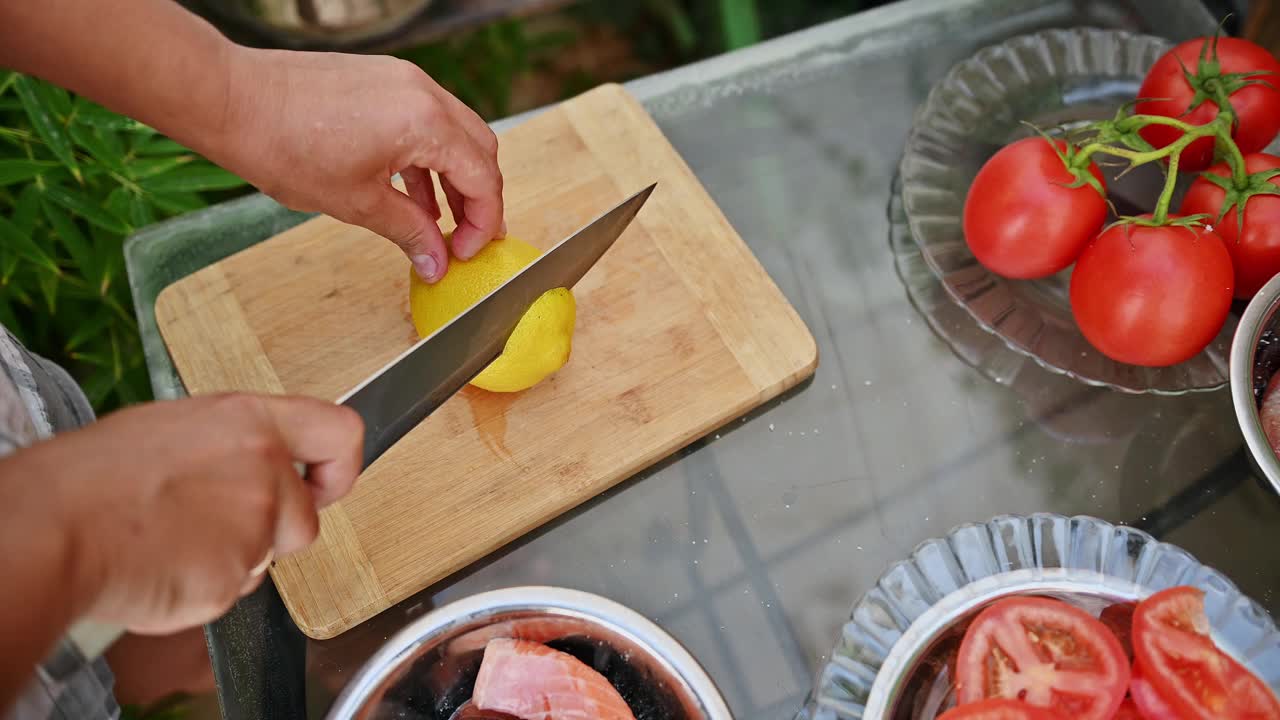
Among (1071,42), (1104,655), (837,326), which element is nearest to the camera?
(1104,655)

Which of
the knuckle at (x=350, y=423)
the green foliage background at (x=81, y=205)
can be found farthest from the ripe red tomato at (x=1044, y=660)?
the green foliage background at (x=81, y=205)

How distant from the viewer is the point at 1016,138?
1.14m

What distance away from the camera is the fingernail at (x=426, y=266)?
0.92m

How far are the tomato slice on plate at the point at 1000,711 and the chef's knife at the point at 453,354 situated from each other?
49 cm

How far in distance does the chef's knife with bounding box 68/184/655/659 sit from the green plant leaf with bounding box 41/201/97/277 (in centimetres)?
73

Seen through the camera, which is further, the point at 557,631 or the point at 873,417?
the point at 873,417

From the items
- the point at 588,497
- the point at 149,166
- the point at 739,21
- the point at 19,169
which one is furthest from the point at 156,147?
the point at 739,21

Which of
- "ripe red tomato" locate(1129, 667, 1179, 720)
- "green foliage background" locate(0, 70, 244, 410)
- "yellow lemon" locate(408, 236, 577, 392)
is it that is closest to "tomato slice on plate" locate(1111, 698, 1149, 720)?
"ripe red tomato" locate(1129, 667, 1179, 720)

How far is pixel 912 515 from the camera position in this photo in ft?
3.17

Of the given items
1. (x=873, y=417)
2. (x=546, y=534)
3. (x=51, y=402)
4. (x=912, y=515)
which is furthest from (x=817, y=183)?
(x=51, y=402)

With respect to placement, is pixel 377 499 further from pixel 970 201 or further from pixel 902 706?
pixel 970 201

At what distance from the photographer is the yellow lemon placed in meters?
0.90

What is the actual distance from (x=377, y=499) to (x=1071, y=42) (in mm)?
1004

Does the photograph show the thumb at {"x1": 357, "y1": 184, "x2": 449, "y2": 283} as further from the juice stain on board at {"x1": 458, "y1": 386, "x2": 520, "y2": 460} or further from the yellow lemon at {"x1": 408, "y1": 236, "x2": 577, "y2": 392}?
the juice stain on board at {"x1": 458, "y1": 386, "x2": 520, "y2": 460}
